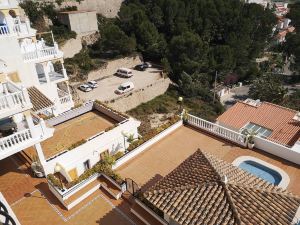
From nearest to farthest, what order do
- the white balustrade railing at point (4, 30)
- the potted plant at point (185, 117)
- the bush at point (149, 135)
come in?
the bush at point (149, 135) → the white balustrade railing at point (4, 30) → the potted plant at point (185, 117)

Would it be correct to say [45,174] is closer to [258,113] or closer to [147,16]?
[258,113]

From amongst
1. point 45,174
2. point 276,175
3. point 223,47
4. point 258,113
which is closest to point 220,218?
point 276,175

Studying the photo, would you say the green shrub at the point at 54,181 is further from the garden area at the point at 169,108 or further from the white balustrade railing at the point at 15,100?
the garden area at the point at 169,108

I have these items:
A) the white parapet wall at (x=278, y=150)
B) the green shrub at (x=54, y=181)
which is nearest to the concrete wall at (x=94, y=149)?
the green shrub at (x=54, y=181)

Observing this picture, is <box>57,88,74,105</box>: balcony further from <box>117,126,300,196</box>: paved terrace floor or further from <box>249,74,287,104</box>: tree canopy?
<box>249,74,287,104</box>: tree canopy

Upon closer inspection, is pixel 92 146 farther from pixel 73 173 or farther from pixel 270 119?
pixel 270 119

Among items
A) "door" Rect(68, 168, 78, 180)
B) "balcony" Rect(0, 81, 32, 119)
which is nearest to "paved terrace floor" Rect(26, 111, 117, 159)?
"door" Rect(68, 168, 78, 180)

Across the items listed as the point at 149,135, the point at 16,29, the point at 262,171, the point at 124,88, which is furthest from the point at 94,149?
the point at 124,88
